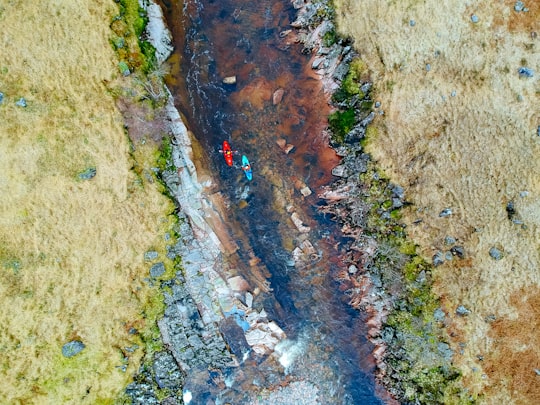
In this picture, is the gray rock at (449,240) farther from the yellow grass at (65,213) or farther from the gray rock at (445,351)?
the yellow grass at (65,213)

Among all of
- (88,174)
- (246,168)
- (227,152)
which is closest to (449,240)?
(246,168)

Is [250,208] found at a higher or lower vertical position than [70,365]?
higher

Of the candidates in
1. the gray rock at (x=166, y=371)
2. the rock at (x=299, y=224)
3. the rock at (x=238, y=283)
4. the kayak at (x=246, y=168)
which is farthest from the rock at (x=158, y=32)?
the gray rock at (x=166, y=371)

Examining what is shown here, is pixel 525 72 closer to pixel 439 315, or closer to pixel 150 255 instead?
pixel 439 315

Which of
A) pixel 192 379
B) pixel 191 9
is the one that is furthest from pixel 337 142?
pixel 192 379

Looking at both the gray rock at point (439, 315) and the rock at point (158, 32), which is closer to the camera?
the gray rock at point (439, 315)

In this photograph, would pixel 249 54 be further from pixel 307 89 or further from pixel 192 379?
pixel 192 379
